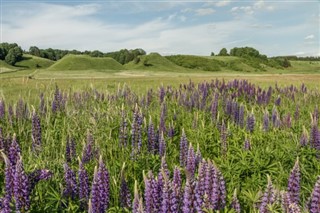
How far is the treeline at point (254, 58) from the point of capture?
328 feet

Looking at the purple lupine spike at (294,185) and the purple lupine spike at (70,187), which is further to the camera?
the purple lupine spike at (70,187)

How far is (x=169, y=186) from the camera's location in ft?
8.64

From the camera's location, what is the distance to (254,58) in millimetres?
105375

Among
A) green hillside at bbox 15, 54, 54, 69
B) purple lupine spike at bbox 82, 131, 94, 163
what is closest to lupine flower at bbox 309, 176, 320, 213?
purple lupine spike at bbox 82, 131, 94, 163

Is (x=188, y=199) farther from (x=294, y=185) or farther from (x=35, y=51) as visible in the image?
(x=35, y=51)

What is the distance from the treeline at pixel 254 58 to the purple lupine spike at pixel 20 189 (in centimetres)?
9514

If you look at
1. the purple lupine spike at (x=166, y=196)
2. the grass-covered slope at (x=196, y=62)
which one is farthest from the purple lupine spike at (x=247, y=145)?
the grass-covered slope at (x=196, y=62)

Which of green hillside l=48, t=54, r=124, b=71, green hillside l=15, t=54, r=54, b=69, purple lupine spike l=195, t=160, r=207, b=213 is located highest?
green hillside l=15, t=54, r=54, b=69

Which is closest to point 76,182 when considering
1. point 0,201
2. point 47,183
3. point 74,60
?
point 47,183

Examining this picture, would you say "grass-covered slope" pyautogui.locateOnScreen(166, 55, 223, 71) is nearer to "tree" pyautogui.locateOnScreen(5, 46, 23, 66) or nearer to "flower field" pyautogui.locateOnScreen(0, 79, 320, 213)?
"tree" pyautogui.locateOnScreen(5, 46, 23, 66)

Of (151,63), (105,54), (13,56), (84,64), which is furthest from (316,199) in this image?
(13,56)

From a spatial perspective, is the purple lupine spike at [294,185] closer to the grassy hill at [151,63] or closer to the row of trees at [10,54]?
the grassy hill at [151,63]

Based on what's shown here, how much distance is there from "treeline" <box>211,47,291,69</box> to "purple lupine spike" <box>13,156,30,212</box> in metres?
95.1

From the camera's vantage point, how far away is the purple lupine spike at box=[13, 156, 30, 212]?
300cm
